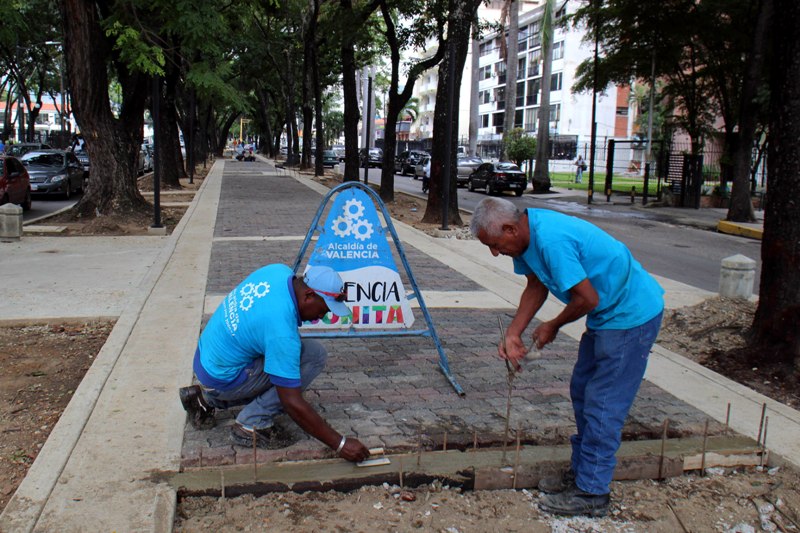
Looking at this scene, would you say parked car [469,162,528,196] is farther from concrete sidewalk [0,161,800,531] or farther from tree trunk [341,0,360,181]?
concrete sidewalk [0,161,800,531]

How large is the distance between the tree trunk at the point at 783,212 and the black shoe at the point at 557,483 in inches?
107

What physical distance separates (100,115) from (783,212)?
1244 centimetres

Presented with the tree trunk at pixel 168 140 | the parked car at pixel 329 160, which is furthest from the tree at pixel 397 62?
the parked car at pixel 329 160

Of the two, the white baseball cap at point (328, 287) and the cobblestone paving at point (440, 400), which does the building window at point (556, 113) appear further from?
the white baseball cap at point (328, 287)

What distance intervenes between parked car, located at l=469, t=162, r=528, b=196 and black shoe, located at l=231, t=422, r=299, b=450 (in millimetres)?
26346

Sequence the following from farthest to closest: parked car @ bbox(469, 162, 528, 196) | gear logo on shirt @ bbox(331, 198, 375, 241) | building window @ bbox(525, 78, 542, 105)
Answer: building window @ bbox(525, 78, 542, 105), parked car @ bbox(469, 162, 528, 196), gear logo on shirt @ bbox(331, 198, 375, 241)

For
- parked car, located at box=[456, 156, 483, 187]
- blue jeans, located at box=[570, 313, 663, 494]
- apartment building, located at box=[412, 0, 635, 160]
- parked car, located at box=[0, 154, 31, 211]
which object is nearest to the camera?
blue jeans, located at box=[570, 313, 663, 494]

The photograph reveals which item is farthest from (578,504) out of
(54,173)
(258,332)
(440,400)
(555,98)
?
(555,98)

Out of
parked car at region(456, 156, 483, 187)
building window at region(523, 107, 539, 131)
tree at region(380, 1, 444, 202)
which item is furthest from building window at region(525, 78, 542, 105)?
tree at region(380, 1, 444, 202)

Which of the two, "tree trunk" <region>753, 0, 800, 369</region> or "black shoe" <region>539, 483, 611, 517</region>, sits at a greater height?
"tree trunk" <region>753, 0, 800, 369</region>

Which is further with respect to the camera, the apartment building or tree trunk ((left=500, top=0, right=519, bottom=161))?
the apartment building

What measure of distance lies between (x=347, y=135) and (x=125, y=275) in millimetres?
15069

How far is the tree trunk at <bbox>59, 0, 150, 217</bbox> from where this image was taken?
13148 millimetres

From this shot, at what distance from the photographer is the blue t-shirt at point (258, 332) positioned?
3.37 m
